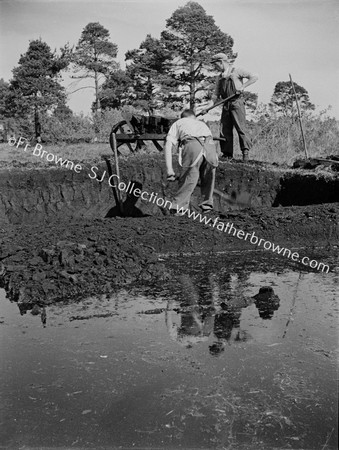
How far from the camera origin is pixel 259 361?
350cm

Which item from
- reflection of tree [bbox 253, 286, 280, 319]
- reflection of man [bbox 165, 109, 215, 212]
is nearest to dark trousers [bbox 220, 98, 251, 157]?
reflection of man [bbox 165, 109, 215, 212]

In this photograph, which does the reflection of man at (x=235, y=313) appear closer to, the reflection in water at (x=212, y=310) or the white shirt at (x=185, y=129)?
the reflection in water at (x=212, y=310)

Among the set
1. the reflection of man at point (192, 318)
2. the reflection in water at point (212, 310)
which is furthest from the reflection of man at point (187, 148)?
the reflection of man at point (192, 318)

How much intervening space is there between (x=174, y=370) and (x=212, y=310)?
1.26m

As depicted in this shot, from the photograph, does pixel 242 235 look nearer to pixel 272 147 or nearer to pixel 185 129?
pixel 185 129

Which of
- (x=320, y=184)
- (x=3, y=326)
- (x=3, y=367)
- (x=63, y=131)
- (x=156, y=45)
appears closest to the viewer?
(x=3, y=367)

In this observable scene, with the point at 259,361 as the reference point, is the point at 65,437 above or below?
below

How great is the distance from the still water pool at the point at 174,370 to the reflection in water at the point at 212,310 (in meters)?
0.01

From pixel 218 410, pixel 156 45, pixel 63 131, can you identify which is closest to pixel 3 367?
pixel 218 410

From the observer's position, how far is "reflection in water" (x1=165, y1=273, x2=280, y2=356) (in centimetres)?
398

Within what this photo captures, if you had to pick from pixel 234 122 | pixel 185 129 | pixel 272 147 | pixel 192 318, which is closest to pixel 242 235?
pixel 185 129

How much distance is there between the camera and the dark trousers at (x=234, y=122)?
35.2 feet

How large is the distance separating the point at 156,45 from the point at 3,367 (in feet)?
95.8

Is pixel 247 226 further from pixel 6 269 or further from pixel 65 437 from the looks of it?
pixel 65 437
